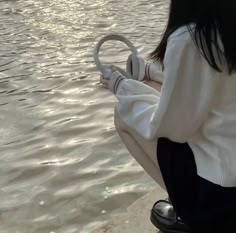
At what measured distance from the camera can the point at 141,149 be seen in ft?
6.95

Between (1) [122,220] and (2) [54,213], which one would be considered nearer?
(1) [122,220]

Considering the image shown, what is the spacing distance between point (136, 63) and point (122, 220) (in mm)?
625

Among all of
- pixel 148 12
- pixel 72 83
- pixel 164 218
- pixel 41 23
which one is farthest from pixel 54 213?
pixel 148 12

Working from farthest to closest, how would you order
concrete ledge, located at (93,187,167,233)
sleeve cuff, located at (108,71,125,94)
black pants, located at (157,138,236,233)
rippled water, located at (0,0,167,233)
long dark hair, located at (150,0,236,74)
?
1. rippled water, located at (0,0,167,233)
2. concrete ledge, located at (93,187,167,233)
3. sleeve cuff, located at (108,71,125,94)
4. black pants, located at (157,138,236,233)
5. long dark hair, located at (150,0,236,74)

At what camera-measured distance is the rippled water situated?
2727 millimetres

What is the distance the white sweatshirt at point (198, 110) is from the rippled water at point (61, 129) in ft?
3.03

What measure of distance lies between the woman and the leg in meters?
0.07

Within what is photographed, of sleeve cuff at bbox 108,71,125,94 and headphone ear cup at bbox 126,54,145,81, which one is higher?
sleeve cuff at bbox 108,71,125,94

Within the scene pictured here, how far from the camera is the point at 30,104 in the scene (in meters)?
3.95

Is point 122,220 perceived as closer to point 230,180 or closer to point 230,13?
point 230,180

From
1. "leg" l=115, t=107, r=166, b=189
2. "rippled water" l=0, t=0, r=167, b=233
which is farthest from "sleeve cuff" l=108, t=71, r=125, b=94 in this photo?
"rippled water" l=0, t=0, r=167, b=233

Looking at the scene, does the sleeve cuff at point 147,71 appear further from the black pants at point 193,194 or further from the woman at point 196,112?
the black pants at point 193,194

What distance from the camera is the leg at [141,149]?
2062mm

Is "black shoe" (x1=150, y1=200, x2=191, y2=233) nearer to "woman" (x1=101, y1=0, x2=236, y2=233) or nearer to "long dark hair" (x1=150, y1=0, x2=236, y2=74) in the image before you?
"woman" (x1=101, y1=0, x2=236, y2=233)
